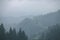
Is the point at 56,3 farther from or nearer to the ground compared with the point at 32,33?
farther from the ground

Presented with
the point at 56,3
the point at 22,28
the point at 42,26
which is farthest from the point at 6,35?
the point at 56,3

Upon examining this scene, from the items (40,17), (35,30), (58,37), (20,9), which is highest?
(20,9)

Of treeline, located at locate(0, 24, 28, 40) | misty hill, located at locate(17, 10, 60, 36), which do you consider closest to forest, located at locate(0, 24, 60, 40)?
treeline, located at locate(0, 24, 28, 40)

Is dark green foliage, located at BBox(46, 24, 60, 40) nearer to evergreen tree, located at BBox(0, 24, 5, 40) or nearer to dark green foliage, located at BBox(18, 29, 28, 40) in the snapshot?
dark green foliage, located at BBox(18, 29, 28, 40)

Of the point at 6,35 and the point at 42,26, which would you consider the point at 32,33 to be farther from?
the point at 6,35

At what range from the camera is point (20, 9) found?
3.72 meters

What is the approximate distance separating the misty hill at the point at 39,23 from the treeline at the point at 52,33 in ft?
0.39

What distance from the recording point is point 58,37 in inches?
Answer: 140

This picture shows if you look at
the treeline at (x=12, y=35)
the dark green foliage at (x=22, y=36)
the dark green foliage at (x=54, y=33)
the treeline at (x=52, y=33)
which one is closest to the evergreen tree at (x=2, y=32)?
the treeline at (x=12, y=35)

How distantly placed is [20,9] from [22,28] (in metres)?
0.57

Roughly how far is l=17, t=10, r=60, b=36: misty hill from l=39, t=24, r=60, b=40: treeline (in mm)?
120

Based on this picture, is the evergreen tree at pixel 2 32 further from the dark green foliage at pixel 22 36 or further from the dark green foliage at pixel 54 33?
the dark green foliage at pixel 54 33

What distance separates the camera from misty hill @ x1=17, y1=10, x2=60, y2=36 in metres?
3.64

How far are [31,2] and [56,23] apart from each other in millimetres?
965
